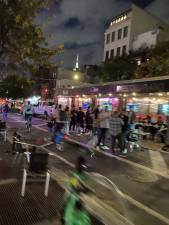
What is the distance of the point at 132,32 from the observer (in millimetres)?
51594

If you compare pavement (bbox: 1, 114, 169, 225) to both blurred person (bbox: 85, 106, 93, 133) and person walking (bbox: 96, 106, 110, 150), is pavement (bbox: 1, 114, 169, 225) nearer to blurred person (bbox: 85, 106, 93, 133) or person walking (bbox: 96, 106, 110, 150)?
person walking (bbox: 96, 106, 110, 150)

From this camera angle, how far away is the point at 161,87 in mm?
21797

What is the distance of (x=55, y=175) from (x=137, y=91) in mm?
16869

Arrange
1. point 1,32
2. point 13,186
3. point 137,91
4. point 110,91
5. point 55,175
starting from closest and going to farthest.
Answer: point 13,186 < point 55,175 < point 1,32 < point 137,91 < point 110,91

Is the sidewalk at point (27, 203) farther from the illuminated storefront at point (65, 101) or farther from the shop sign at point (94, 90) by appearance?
the illuminated storefront at point (65, 101)

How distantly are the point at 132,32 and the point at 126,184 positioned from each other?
4558 centimetres

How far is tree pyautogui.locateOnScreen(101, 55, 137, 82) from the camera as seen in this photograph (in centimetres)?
4628

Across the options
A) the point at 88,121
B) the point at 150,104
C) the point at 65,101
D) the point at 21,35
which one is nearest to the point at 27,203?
Answer: the point at 21,35

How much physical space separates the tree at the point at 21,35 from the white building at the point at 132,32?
123 feet

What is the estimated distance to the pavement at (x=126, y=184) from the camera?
6.05 meters

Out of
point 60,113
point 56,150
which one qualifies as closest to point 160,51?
point 60,113

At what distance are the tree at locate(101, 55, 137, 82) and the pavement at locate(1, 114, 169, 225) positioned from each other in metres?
31.9

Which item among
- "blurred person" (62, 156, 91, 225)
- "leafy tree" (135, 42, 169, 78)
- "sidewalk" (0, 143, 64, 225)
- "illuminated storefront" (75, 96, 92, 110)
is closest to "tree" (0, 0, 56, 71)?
"sidewalk" (0, 143, 64, 225)

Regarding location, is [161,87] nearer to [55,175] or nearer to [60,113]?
[60,113]
